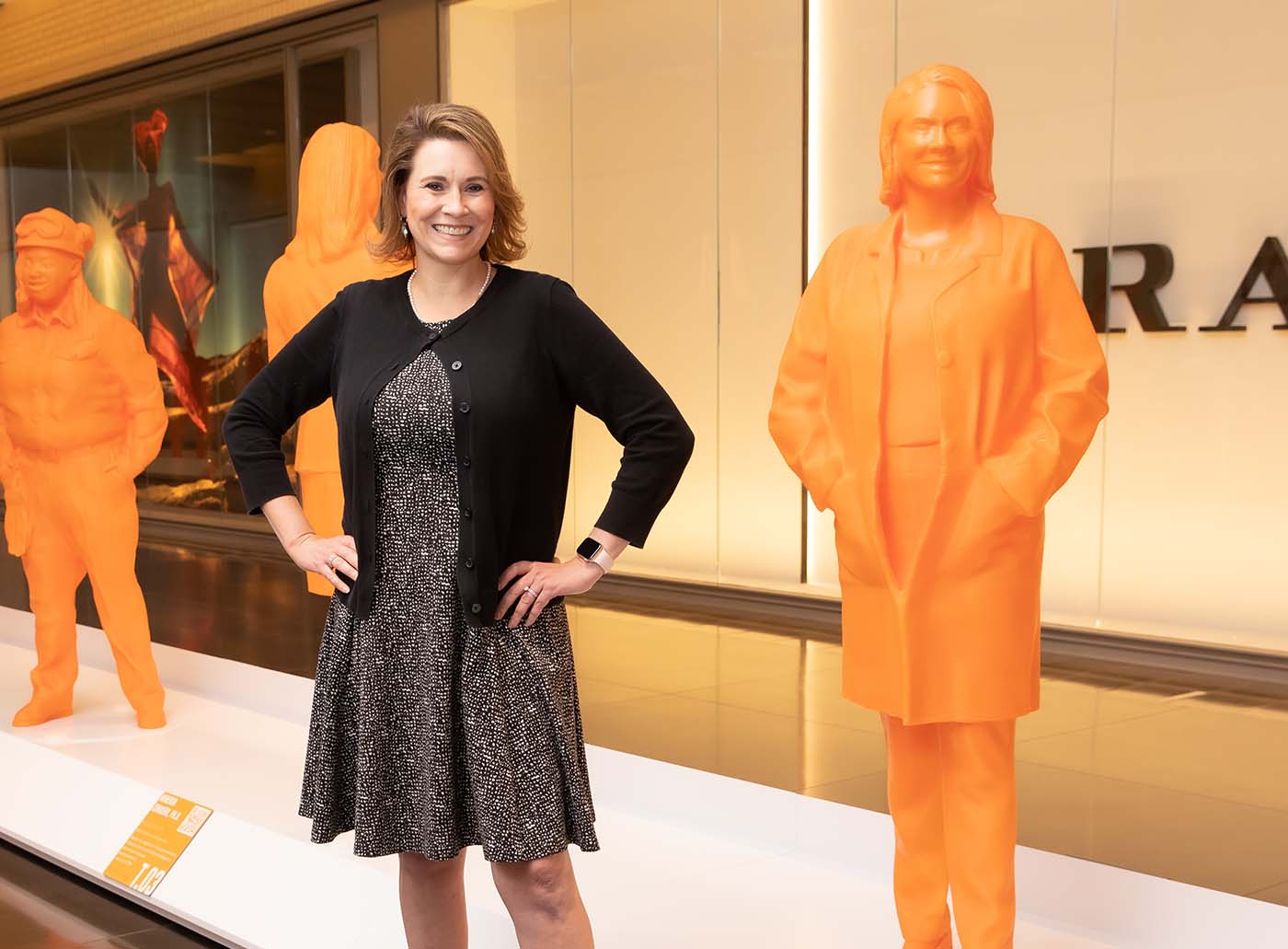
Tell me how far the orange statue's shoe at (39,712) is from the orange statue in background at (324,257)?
1.20m

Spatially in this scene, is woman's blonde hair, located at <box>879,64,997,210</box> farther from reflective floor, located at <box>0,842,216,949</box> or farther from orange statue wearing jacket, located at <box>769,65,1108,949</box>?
reflective floor, located at <box>0,842,216,949</box>

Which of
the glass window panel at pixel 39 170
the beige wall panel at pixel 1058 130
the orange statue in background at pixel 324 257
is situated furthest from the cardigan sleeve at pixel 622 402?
the glass window panel at pixel 39 170

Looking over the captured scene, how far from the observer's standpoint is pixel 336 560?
7.74ft

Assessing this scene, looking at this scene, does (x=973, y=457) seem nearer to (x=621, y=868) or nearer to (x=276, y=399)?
(x=276, y=399)

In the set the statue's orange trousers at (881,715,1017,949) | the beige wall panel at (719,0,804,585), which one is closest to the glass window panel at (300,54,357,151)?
the beige wall panel at (719,0,804,585)

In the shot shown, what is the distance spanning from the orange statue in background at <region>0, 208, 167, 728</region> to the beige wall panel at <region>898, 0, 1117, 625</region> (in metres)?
4.23

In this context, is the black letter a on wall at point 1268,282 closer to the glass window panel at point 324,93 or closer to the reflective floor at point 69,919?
the reflective floor at point 69,919

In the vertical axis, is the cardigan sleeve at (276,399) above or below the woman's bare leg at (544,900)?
above

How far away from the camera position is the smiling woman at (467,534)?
2.28 meters

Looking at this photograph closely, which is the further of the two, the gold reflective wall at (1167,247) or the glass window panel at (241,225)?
the glass window panel at (241,225)

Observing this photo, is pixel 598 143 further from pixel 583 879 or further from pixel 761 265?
pixel 583 879

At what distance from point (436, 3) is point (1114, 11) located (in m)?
4.69

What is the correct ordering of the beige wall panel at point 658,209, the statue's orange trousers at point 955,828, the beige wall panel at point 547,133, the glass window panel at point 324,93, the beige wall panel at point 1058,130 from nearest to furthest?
the statue's orange trousers at point 955,828 < the beige wall panel at point 1058,130 < the beige wall panel at point 658,209 < the beige wall panel at point 547,133 < the glass window panel at point 324,93

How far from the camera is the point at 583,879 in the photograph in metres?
3.54
